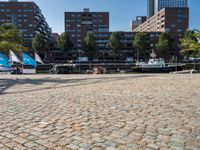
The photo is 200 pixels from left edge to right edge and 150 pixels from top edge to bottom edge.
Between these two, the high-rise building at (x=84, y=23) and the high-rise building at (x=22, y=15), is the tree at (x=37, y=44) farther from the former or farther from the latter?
the high-rise building at (x=84, y=23)

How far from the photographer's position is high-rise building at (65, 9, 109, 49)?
131 meters

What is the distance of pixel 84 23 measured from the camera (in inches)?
5349

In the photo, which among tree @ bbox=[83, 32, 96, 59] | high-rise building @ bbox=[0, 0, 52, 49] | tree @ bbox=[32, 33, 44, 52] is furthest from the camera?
high-rise building @ bbox=[0, 0, 52, 49]

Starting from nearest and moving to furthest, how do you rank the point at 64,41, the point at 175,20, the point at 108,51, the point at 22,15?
the point at 64,41, the point at 108,51, the point at 22,15, the point at 175,20

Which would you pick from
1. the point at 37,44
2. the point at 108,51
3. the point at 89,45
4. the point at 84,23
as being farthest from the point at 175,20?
the point at 37,44

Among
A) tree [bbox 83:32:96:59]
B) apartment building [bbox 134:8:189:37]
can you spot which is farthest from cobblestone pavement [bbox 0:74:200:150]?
apartment building [bbox 134:8:189:37]

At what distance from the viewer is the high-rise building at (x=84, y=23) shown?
13125 centimetres

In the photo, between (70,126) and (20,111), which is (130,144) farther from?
(20,111)

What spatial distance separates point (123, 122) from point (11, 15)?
131473mm

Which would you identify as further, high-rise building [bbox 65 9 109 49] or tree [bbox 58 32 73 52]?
high-rise building [bbox 65 9 109 49]

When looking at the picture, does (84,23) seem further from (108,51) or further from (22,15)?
(22,15)

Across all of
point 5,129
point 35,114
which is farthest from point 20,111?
point 5,129

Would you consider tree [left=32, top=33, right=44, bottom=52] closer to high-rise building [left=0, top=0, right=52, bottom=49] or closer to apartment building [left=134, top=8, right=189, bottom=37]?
high-rise building [left=0, top=0, right=52, bottom=49]

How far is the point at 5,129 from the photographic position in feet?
19.5
